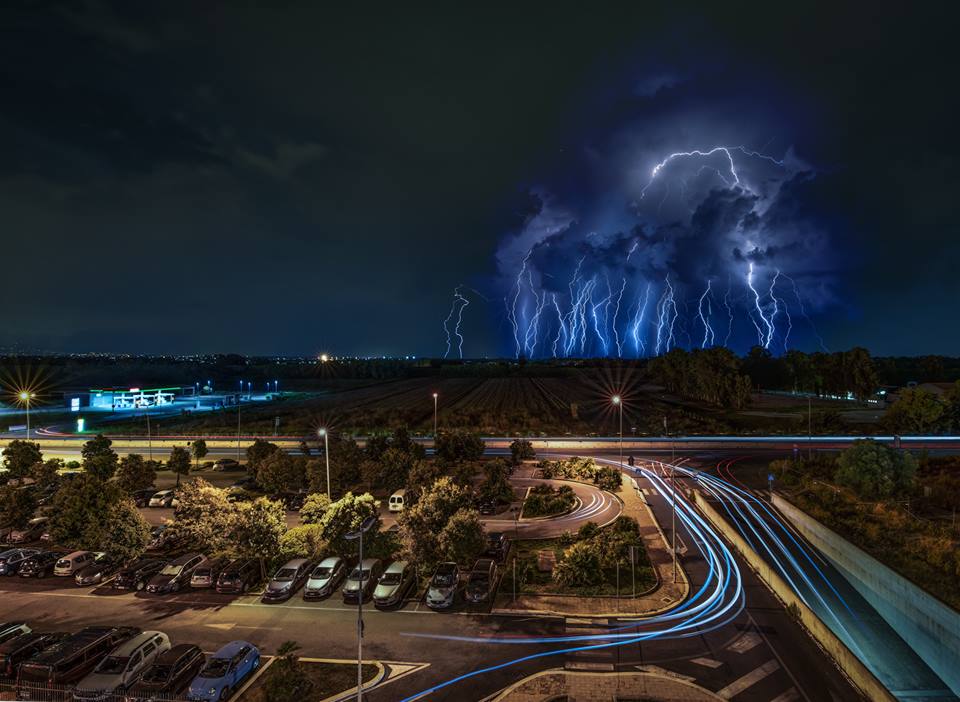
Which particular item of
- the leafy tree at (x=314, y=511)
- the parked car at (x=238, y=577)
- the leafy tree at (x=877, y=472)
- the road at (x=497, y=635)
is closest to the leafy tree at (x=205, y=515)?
the parked car at (x=238, y=577)

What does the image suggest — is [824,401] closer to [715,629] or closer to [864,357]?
[864,357]

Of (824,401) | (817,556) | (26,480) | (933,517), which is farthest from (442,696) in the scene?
(824,401)

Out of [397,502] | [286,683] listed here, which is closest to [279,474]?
[397,502]

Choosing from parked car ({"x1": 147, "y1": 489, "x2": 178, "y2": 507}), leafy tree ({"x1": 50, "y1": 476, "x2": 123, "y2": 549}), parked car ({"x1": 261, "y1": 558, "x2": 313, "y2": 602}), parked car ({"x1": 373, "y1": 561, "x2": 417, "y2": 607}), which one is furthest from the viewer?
parked car ({"x1": 147, "y1": 489, "x2": 178, "y2": 507})

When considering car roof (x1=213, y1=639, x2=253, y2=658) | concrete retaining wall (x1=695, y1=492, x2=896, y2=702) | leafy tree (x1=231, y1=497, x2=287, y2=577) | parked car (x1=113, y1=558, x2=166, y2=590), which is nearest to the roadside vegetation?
concrete retaining wall (x1=695, y1=492, x2=896, y2=702)

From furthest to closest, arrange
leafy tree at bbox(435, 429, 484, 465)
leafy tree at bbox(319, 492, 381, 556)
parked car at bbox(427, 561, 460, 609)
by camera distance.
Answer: leafy tree at bbox(435, 429, 484, 465)
leafy tree at bbox(319, 492, 381, 556)
parked car at bbox(427, 561, 460, 609)

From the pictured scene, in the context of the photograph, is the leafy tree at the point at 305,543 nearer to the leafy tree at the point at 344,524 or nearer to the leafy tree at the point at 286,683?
the leafy tree at the point at 344,524

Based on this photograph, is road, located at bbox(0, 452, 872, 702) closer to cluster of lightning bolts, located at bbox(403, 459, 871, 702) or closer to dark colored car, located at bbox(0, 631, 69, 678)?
cluster of lightning bolts, located at bbox(403, 459, 871, 702)
